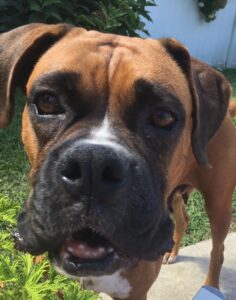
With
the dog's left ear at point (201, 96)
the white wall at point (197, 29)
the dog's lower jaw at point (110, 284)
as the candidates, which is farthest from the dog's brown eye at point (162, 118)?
the white wall at point (197, 29)

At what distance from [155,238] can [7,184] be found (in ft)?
8.27

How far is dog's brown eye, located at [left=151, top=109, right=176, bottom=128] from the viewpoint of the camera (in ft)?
7.78

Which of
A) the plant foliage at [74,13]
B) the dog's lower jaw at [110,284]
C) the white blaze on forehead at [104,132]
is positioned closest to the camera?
the white blaze on forehead at [104,132]

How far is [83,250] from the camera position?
2.25 metres

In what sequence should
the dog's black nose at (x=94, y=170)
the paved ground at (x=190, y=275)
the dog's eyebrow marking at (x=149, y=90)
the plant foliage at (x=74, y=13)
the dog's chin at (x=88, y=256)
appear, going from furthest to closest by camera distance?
1. the plant foliage at (x=74, y=13)
2. the paved ground at (x=190, y=275)
3. the dog's eyebrow marking at (x=149, y=90)
4. the dog's chin at (x=88, y=256)
5. the dog's black nose at (x=94, y=170)

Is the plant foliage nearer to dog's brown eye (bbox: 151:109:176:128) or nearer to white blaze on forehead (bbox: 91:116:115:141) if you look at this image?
dog's brown eye (bbox: 151:109:176:128)

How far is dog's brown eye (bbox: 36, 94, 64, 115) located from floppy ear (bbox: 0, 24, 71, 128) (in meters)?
0.33

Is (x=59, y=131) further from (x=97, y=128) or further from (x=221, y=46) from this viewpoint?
(x=221, y=46)

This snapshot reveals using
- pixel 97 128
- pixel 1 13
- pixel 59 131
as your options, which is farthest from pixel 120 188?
pixel 1 13

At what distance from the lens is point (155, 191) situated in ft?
7.47

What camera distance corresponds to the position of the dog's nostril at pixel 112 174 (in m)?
1.99

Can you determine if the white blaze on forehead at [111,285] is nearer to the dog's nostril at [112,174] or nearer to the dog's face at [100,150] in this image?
the dog's face at [100,150]

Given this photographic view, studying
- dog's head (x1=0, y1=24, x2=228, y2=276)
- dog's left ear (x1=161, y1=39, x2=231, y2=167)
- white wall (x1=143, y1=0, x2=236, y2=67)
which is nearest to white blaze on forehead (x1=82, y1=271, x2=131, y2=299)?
dog's head (x1=0, y1=24, x2=228, y2=276)

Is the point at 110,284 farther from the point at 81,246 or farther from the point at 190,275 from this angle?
the point at 190,275
